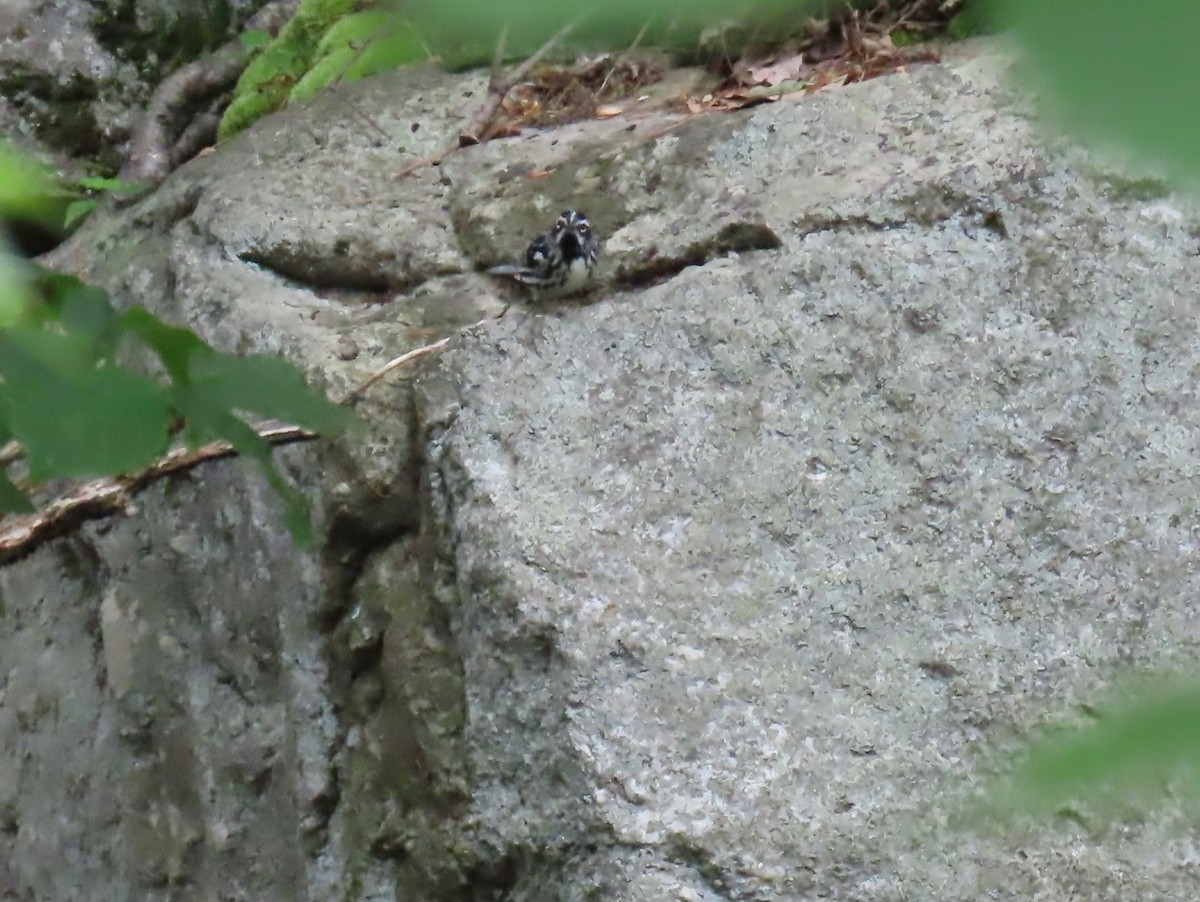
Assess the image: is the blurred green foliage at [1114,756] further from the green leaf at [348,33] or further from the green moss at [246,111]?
the green moss at [246,111]

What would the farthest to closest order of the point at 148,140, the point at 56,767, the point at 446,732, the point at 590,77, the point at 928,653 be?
the point at 148,140 < the point at 590,77 < the point at 56,767 < the point at 446,732 < the point at 928,653

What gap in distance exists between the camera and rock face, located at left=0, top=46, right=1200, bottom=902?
1562 millimetres

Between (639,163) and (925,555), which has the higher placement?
(639,163)

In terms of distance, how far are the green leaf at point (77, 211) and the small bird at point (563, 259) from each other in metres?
1.68

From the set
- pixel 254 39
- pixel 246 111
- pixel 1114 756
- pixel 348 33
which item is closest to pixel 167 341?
pixel 1114 756

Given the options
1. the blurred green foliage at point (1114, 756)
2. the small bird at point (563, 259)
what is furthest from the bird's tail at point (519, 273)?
the blurred green foliage at point (1114, 756)

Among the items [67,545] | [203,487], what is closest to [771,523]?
[203,487]

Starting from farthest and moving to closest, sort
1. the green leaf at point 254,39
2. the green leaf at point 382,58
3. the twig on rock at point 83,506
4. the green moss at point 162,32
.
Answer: the green moss at point 162,32
the green leaf at point 254,39
the green leaf at point 382,58
the twig on rock at point 83,506

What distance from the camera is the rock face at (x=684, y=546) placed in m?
1.56

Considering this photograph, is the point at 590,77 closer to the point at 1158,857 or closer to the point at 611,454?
the point at 611,454

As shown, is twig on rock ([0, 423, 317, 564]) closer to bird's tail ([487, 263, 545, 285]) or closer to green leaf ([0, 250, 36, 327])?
bird's tail ([487, 263, 545, 285])

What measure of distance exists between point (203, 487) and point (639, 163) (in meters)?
1.08

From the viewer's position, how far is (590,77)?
2953 mm

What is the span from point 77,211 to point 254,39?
3.68 ft
